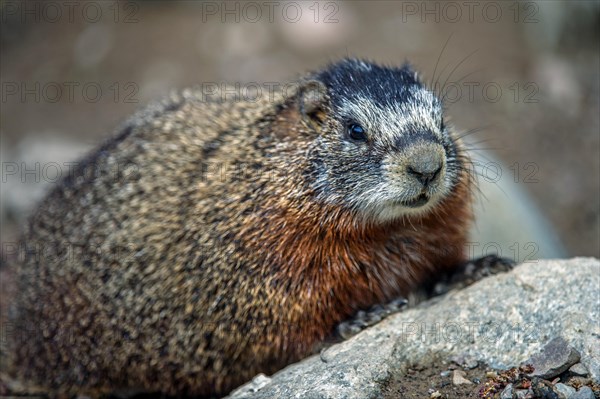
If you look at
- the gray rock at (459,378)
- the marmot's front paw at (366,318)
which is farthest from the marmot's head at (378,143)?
the gray rock at (459,378)

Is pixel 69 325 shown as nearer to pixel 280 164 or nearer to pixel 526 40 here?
pixel 280 164

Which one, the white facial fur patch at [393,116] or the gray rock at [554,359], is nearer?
the gray rock at [554,359]

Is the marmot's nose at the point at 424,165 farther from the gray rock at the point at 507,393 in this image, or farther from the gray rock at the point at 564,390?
the gray rock at the point at 564,390

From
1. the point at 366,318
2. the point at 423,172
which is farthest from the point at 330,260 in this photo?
the point at 423,172

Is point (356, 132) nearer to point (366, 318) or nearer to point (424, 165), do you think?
point (424, 165)

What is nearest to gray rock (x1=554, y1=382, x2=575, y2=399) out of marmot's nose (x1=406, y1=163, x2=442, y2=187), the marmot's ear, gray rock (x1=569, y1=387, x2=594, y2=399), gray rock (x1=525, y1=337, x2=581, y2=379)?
gray rock (x1=569, y1=387, x2=594, y2=399)

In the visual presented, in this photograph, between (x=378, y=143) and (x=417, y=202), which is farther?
(x=378, y=143)

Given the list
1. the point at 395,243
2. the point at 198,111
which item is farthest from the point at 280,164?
the point at 198,111
